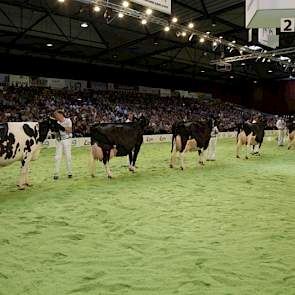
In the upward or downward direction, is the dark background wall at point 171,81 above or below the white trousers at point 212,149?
above

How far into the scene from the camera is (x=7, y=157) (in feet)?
22.0

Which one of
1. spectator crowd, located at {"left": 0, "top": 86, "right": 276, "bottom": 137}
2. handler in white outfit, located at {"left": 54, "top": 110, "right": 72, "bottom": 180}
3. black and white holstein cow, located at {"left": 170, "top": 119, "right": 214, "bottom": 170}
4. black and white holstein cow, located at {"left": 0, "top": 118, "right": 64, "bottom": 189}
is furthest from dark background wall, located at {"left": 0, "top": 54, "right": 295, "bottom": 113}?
black and white holstein cow, located at {"left": 0, "top": 118, "right": 64, "bottom": 189}

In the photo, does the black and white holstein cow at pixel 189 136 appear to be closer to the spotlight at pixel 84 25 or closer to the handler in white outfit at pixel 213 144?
the handler in white outfit at pixel 213 144

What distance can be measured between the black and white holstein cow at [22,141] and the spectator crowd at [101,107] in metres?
11.3

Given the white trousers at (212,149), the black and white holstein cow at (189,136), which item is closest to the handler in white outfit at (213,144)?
→ the white trousers at (212,149)

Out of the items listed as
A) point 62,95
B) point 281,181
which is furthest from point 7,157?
point 62,95

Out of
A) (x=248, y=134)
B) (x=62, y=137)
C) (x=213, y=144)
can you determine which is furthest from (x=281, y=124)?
(x=62, y=137)

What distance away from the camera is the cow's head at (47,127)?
7.51 m

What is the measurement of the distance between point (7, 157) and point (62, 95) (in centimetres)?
1777

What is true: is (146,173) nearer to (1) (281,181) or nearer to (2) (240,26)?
(1) (281,181)

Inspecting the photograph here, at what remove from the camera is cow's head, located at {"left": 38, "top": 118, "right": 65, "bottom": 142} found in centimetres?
751

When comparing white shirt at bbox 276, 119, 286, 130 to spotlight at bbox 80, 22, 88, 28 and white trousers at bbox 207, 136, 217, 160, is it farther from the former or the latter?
spotlight at bbox 80, 22, 88, 28

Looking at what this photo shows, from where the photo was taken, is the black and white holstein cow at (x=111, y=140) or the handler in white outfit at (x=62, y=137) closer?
the handler in white outfit at (x=62, y=137)

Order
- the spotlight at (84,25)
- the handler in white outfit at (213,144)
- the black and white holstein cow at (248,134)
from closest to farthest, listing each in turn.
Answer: the handler in white outfit at (213,144) → the black and white holstein cow at (248,134) → the spotlight at (84,25)
